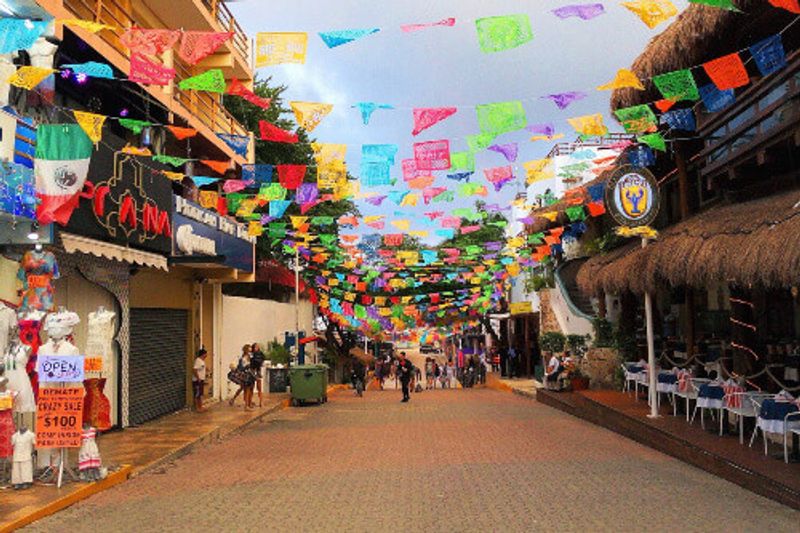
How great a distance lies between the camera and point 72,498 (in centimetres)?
956

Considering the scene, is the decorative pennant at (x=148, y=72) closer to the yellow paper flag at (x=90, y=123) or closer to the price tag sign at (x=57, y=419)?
the yellow paper flag at (x=90, y=123)

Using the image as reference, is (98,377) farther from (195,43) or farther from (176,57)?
(176,57)

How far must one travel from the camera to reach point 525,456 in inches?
503

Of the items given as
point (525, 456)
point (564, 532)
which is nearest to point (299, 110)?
point (525, 456)

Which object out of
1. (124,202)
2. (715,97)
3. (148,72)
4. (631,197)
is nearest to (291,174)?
(124,202)

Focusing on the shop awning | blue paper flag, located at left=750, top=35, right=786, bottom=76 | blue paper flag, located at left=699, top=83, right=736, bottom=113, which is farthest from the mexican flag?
blue paper flag, located at left=699, top=83, right=736, bottom=113

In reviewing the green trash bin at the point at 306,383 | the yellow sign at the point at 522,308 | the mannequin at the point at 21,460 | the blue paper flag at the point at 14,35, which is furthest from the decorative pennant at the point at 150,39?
the yellow sign at the point at 522,308

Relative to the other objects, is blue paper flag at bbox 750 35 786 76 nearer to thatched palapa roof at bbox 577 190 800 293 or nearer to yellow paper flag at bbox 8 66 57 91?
thatched palapa roof at bbox 577 190 800 293

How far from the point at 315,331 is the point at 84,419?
35.7m

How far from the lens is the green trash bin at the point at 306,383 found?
82.1 ft

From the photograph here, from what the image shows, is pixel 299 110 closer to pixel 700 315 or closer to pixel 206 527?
pixel 206 527

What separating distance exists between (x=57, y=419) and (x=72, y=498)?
111cm

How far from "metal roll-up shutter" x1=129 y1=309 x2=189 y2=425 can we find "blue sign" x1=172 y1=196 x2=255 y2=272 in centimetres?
191

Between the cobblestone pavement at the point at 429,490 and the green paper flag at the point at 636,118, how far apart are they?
242 inches
